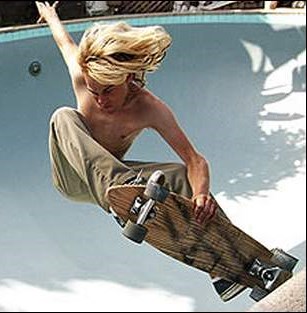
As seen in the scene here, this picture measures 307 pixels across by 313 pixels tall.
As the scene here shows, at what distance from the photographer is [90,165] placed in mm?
1985

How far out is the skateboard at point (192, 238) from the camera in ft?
6.15

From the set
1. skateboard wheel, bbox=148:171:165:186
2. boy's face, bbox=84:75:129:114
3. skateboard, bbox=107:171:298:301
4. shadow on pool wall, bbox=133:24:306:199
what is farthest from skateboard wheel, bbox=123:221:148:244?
shadow on pool wall, bbox=133:24:306:199

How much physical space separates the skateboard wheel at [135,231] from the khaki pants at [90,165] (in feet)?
0.30

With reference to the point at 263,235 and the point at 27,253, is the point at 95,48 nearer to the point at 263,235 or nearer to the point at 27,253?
the point at 27,253

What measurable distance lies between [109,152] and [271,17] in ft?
6.59

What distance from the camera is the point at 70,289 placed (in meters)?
2.08

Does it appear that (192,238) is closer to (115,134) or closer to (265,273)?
(265,273)

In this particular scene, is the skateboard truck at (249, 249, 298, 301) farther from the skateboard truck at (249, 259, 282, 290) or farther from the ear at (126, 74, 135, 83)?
the ear at (126, 74, 135, 83)

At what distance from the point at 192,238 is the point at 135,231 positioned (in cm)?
17

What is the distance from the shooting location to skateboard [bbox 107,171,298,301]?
1.88m

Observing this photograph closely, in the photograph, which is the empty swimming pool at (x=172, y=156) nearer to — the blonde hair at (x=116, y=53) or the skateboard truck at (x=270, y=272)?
the skateboard truck at (x=270, y=272)

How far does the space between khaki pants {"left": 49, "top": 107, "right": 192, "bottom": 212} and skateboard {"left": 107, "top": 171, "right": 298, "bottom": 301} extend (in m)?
0.04

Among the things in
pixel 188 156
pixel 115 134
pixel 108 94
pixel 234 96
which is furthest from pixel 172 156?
pixel 234 96

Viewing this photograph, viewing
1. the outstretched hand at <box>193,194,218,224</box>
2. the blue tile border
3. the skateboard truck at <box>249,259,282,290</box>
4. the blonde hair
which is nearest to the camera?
the blonde hair
